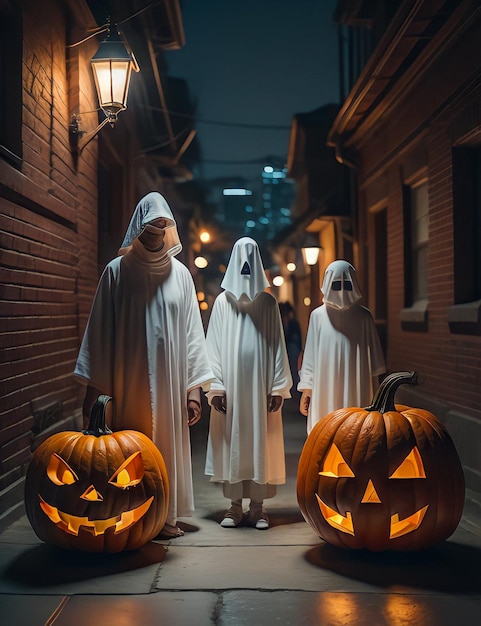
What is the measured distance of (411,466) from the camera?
4.86 m

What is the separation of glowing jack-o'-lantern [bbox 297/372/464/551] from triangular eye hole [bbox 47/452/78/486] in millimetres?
1573

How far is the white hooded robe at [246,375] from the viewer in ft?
19.8

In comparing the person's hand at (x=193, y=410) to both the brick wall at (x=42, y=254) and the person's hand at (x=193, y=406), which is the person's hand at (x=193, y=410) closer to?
the person's hand at (x=193, y=406)

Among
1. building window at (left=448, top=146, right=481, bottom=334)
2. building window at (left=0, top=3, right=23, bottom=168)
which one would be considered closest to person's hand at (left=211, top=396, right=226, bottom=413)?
building window at (left=0, top=3, right=23, bottom=168)

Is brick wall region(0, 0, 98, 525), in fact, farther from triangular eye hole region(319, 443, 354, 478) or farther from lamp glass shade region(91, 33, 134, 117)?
triangular eye hole region(319, 443, 354, 478)

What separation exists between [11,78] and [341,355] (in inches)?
143

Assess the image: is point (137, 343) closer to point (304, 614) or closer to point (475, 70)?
point (304, 614)

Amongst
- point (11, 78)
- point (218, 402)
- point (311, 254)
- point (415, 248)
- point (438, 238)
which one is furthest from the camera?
point (311, 254)

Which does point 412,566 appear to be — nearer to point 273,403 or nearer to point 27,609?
point 273,403

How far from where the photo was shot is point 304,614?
12.9 ft

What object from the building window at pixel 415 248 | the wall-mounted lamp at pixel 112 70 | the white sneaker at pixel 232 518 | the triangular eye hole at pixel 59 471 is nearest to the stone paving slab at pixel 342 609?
the triangular eye hole at pixel 59 471

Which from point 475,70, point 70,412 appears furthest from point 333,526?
point 475,70

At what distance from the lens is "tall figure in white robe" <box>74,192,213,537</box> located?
5492 mm

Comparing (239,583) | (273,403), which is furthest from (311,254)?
(239,583)
